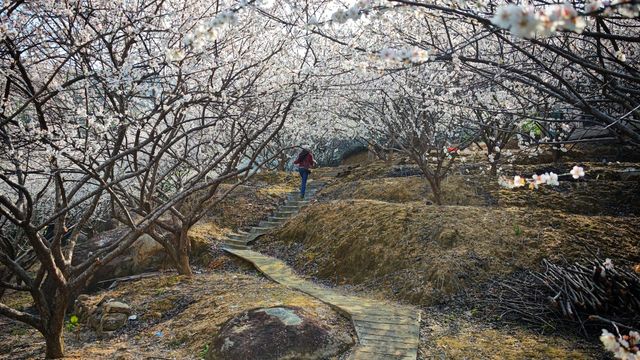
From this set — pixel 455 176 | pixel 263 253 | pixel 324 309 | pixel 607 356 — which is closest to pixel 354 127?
pixel 455 176

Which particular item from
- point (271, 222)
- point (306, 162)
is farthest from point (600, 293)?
point (306, 162)

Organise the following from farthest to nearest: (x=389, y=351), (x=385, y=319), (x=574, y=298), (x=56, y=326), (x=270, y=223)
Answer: (x=270, y=223) < (x=385, y=319) < (x=56, y=326) < (x=574, y=298) < (x=389, y=351)

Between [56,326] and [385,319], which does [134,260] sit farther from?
[385,319]

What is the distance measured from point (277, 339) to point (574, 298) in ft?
12.6

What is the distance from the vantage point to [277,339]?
516 centimetres

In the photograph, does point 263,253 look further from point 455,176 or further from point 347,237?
point 455,176

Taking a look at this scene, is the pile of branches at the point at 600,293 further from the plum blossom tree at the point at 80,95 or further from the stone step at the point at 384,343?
the plum blossom tree at the point at 80,95

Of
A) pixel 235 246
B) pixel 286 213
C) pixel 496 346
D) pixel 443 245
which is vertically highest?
pixel 286 213

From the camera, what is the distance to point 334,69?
8203 mm

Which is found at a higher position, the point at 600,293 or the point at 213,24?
the point at 213,24

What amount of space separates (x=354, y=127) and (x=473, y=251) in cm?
1351

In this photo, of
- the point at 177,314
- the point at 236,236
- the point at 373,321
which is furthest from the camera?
the point at 236,236

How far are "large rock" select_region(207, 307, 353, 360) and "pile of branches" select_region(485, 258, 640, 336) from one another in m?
2.55

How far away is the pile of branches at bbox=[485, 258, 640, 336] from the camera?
5.20 metres
